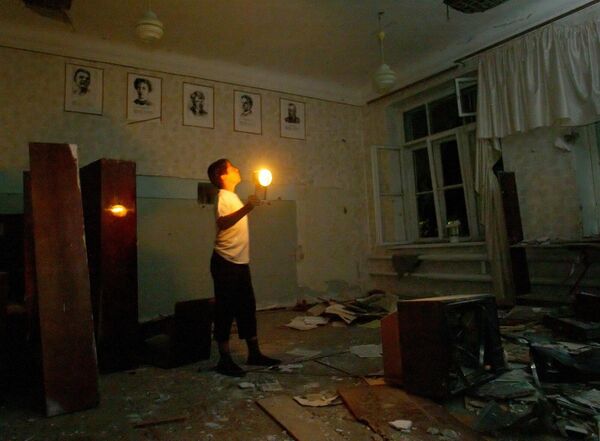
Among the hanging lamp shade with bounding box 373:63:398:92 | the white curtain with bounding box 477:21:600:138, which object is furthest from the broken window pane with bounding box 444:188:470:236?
the hanging lamp shade with bounding box 373:63:398:92

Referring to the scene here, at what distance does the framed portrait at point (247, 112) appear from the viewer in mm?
5387

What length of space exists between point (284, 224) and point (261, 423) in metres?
3.79

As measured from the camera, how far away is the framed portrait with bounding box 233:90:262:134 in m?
5.39

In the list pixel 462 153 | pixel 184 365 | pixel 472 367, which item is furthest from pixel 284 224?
pixel 472 367

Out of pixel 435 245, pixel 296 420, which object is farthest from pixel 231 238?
pixel 435 245

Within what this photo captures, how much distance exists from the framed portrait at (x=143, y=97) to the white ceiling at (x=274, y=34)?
0.62 ft

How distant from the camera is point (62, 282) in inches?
87.4

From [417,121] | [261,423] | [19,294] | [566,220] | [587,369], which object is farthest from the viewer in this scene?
[417,121]

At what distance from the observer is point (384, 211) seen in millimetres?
6141

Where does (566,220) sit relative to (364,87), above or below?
below

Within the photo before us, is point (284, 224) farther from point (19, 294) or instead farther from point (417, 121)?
point (19, 294)

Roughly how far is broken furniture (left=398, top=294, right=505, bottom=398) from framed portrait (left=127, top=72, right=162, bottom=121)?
4.02 meters

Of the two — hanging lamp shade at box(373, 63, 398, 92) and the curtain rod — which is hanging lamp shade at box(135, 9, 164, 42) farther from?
the curtain rod

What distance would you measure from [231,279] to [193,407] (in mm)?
844
